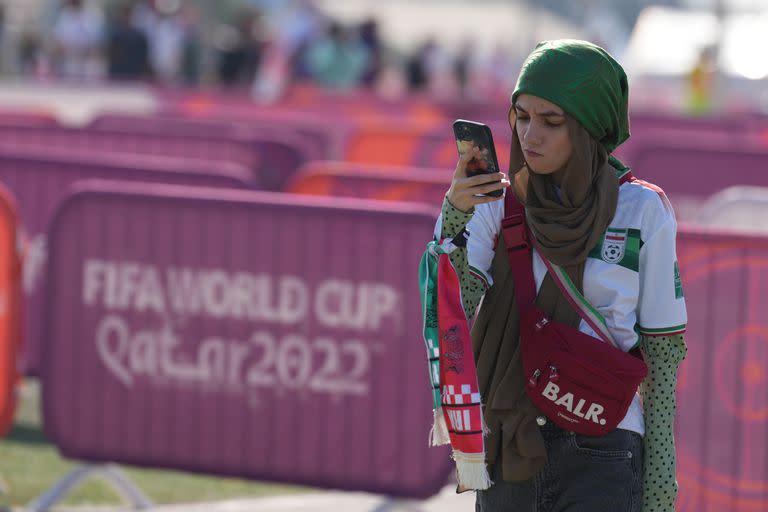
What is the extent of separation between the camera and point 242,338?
611 centimetres

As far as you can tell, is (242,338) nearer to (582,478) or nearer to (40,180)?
(40,180)

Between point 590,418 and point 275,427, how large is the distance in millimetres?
2938

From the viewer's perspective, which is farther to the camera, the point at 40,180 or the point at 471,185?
the point at 40,180

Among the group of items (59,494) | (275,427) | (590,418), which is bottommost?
(59,494)

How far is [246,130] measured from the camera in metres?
11.3

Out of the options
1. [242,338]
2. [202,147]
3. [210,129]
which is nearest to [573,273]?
[242,338]

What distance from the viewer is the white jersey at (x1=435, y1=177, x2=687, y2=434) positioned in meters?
3.34

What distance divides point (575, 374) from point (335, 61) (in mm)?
22049

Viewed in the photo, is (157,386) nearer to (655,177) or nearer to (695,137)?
(655,177)

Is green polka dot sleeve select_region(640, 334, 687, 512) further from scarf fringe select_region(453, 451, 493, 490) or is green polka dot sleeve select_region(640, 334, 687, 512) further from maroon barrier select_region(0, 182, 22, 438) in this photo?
maroon barrier select_region(0, 182, 22, 438)

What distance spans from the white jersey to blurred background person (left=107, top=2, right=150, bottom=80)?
2168cm

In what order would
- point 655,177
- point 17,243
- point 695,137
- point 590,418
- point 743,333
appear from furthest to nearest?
point 695,137
point 655,177
point 17,243
point 743,333
point 590,418

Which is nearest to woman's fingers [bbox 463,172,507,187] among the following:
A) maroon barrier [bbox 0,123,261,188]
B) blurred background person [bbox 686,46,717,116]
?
maroon barrier [bbox 0,123,261,188]

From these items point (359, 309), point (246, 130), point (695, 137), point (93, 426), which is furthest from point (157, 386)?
point (695, 137)
